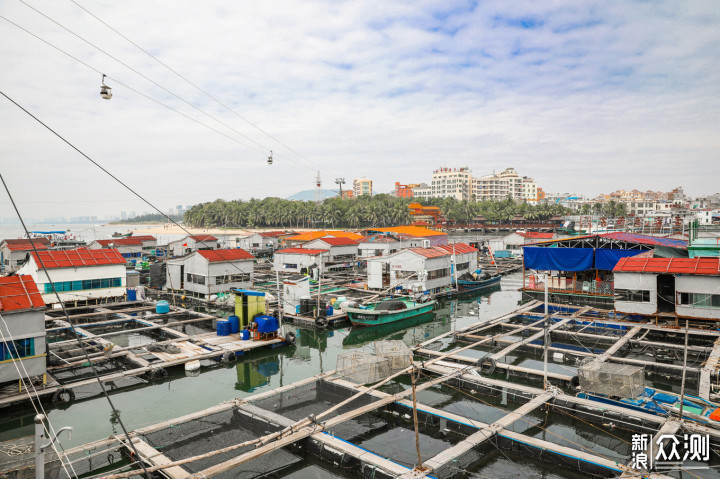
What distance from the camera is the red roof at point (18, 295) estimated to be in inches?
658

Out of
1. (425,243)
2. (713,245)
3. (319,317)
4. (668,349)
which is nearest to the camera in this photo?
(668,349)

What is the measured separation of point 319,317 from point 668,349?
20.6m

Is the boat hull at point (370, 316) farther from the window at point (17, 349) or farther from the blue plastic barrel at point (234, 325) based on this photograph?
the window at point (17, 349)

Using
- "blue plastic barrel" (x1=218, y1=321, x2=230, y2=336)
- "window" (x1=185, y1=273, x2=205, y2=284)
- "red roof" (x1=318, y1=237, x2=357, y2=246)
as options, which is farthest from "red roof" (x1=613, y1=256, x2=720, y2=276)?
"red roof" (x1=318, y1=237, x2=357, y2=246)

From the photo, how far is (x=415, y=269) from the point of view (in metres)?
39.1

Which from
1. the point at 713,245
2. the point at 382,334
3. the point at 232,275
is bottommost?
the point at 382,334

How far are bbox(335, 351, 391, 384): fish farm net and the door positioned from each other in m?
21.3

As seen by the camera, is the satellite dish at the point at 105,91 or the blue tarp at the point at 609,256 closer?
the satellite dish at the point at 105,91

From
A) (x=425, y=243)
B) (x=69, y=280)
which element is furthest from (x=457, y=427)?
(x=425, y=243)

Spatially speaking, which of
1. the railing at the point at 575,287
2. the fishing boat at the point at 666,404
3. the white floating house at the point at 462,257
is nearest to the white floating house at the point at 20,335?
the fishing boat at the point at 666,404

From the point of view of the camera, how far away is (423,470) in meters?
11.4

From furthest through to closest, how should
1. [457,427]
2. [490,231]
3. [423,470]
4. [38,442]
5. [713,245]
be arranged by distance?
[490,231] → [713,245] → [457,427] → [423,470] → [38,442]

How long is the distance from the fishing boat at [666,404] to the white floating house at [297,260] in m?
33.8

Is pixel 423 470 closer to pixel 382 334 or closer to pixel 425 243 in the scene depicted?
pixel 382 334
